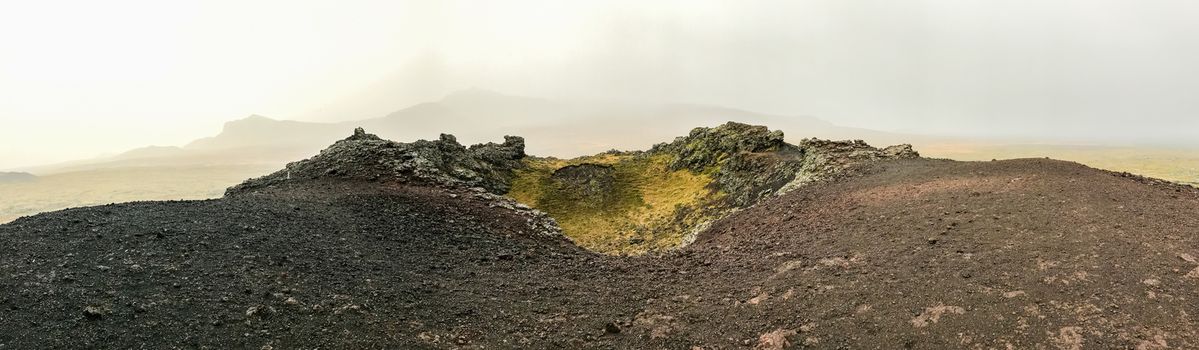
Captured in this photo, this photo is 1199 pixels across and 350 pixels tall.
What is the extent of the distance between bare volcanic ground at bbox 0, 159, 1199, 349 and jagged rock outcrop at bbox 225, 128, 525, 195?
747cm

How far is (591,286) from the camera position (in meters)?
20.9

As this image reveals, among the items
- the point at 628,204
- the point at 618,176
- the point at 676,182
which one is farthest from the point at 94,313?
the point at 676,182

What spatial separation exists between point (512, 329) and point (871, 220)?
17.1 metres

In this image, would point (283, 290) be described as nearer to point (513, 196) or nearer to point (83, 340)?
point (83, 340)

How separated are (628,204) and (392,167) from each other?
1731 cm

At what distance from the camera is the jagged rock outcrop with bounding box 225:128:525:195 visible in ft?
113

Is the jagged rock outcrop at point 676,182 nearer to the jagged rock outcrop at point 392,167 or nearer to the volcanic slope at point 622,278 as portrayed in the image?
the jagged rock outcrop at point 392,167

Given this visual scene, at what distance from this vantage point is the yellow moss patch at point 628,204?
35312 millimetres

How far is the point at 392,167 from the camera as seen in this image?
1399 inches

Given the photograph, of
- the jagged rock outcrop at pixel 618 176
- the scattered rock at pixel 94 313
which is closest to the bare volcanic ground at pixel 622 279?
the scattered rock at pixel 94 313

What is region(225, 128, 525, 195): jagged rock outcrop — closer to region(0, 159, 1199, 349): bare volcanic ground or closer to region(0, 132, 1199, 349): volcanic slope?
region(0, 159, 1199, 349): bare volcanic ground

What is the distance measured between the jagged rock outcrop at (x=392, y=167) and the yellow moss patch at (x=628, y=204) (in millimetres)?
3637

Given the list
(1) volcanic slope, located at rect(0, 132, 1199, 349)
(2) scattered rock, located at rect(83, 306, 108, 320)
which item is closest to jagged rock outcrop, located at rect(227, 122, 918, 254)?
(1) volcanic slope, located at rect(0, 132, 1199, 349)

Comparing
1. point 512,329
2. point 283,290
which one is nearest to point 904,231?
point 512,329
